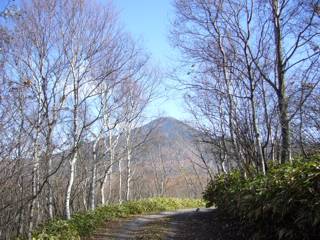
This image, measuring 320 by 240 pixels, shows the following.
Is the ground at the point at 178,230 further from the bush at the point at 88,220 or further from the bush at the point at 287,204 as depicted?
the bush at the point at 287,204

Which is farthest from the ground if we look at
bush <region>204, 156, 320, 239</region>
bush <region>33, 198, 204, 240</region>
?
bush <region>204, 156, 320, 239</region>

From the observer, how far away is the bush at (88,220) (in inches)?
413

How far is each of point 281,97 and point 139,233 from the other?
5.80 m

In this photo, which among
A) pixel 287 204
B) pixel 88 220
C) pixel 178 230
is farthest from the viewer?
pixel 88 220

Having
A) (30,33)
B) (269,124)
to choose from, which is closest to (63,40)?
(30,33)

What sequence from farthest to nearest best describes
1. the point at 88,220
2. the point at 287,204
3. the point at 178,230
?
the point at 88,220
the point at 178,230
the point at 287,204

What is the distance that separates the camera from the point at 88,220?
12.7 metres

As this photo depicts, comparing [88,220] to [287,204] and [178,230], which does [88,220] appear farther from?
[287,204]

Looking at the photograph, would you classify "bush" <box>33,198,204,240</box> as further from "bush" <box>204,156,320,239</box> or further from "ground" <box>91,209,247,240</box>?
"bush" <box>204,156,320,239</box>

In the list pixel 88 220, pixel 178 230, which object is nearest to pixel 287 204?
pixel 178 230

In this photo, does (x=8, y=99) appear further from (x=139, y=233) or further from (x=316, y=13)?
(x=316, y=13)

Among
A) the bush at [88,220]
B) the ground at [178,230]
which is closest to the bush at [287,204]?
the ground at [178,230]

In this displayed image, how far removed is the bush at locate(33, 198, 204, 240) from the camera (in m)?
10.5

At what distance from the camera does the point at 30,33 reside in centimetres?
1353
